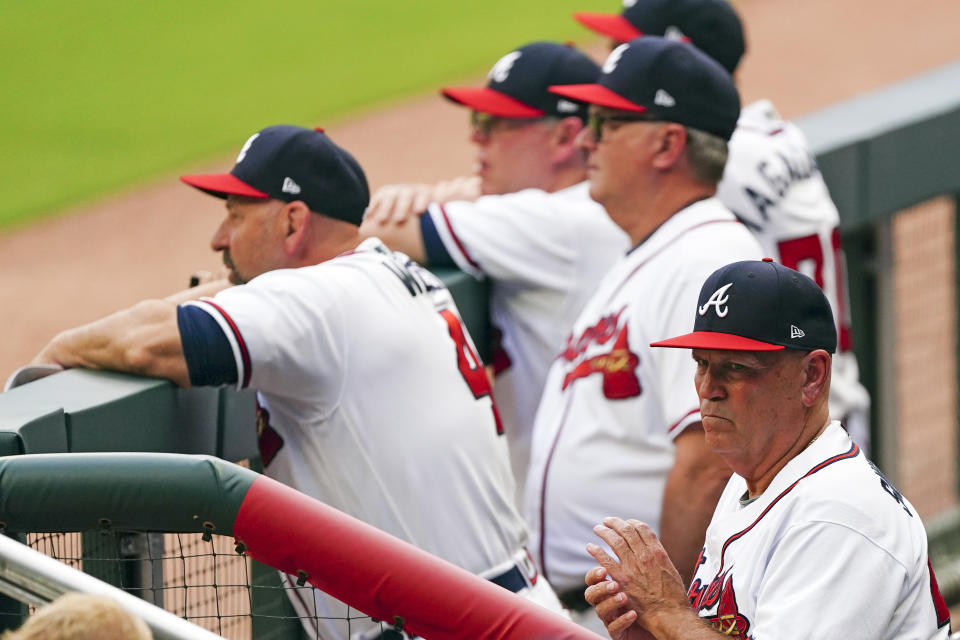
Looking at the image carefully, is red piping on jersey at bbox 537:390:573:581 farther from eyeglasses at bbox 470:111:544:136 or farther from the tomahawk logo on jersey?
eyeglasses at bbox 470:111:544:136

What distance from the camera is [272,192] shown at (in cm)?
309

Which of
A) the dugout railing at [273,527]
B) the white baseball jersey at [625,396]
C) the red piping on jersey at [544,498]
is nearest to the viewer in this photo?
the dugout railing at [273,527]

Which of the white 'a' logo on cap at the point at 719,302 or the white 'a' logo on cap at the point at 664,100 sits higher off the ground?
the white 'a' logo on cap at the point at 664,100

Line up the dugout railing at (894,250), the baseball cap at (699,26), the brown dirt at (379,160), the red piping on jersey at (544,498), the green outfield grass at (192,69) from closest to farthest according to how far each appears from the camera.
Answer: the red piping on jersey at (544,498) < the baseball cap at (699,26) < the dugout railing at (894,250) < the brown dirt at (379,160) < the green outfield grass at (192,69)

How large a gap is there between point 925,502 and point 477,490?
3324 millimetres

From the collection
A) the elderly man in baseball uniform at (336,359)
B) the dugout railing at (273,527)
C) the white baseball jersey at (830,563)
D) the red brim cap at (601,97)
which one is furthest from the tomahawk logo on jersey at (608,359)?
the dugout railing at (273,527)

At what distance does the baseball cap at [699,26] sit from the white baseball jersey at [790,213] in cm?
31

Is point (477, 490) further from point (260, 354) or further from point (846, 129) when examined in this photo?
point (846, 129)

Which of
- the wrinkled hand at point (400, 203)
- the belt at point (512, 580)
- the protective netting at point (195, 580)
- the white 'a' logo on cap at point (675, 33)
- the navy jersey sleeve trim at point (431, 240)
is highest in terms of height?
the white 'a' logo on cap at point (675, 33)

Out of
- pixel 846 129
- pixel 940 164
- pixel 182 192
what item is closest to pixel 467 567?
pixel 846 129

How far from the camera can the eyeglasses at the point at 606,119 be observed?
3422 millimetres

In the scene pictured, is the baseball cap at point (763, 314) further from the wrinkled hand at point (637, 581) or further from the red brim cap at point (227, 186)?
the red brim cap at point (227, 186)

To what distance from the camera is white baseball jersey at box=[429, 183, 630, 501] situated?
146 inches

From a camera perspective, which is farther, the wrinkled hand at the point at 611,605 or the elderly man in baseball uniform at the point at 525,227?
the elderly man in baseball uniform at the point at 525,227
